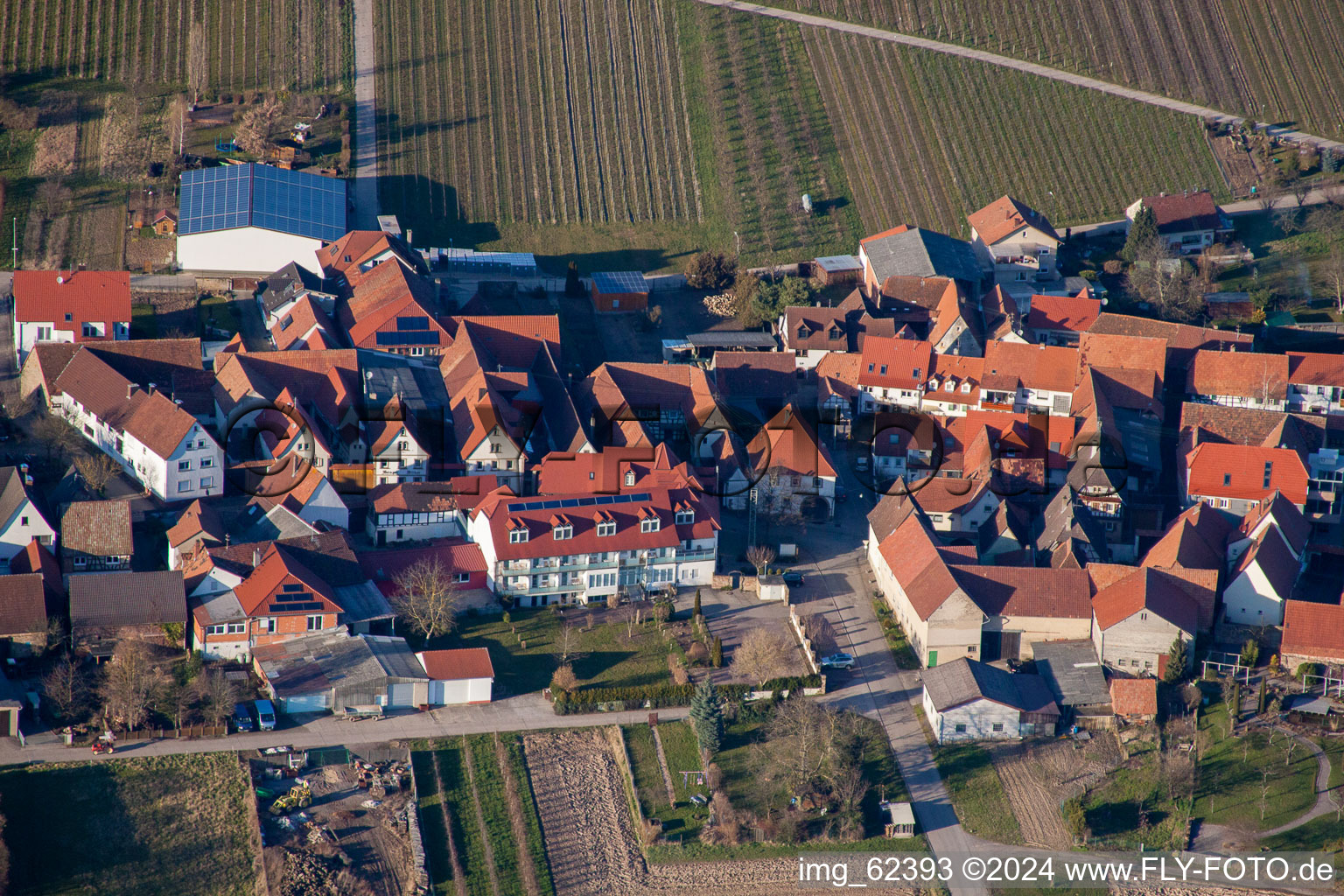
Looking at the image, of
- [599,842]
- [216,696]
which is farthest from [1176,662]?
[216,696]

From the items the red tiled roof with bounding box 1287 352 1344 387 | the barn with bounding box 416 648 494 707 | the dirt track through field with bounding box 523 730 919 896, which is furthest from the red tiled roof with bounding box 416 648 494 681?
the red tiled roof with bounding box 1287 352 1344 387

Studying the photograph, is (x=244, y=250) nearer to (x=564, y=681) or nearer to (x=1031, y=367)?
(x=564, y=681)

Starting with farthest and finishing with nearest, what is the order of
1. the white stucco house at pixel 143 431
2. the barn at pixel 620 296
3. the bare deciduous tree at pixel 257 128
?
the bare deciduous tree at pixel 257 128 < the barn at pixel 620 296 < the white stucco house at pixel 143 431

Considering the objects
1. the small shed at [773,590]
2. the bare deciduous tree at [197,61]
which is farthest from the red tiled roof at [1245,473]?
the bare deciduous tree at [197,61]

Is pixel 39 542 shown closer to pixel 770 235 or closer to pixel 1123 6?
pixel 770 235

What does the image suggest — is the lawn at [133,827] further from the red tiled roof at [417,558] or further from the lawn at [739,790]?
the lawn at [739,790]
